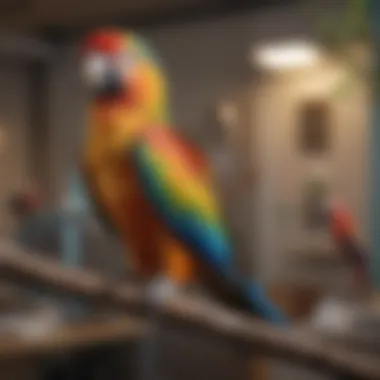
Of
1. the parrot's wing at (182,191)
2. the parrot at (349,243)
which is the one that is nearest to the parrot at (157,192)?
the parrot's wing at (182,191)

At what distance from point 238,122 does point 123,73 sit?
16 centimetres

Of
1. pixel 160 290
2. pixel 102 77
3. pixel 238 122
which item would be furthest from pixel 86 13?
pixel 160 290

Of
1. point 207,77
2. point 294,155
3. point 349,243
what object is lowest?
point 349,243

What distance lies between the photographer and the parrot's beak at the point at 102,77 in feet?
3.89

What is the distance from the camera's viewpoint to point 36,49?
122 cm

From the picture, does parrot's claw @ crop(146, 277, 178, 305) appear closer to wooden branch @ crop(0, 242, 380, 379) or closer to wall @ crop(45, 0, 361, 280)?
wooden branch @ crop(0, 242, 380, 379)

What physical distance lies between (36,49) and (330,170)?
0.40 meters

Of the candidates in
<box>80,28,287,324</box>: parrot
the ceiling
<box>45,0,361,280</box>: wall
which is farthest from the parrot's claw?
the ceiling

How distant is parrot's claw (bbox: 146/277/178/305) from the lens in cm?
118

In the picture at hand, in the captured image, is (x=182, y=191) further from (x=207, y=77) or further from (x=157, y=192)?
(x=207, y=77)

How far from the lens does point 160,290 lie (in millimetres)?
1178

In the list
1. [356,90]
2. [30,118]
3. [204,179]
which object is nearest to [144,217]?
[204,179]

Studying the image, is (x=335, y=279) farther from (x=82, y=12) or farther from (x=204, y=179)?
(x=82, y=12)

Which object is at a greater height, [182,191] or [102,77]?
[102,77]
